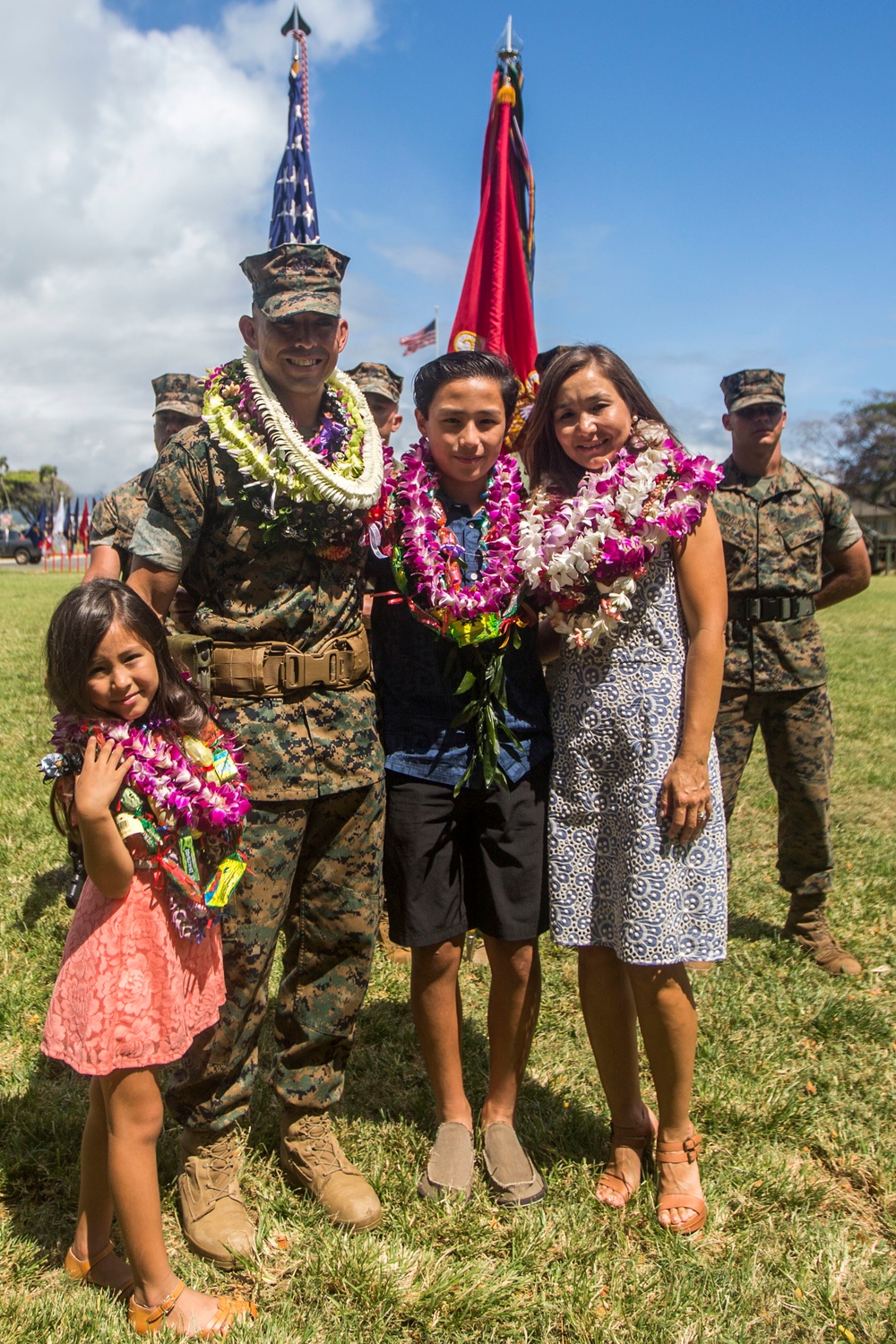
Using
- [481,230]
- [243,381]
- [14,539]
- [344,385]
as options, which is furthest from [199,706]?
[14,539]

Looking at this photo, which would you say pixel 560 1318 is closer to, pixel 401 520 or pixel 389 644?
pixel 389 644

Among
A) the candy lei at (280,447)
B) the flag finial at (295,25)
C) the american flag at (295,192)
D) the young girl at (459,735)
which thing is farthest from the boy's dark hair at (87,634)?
the flag finial at (295,25)

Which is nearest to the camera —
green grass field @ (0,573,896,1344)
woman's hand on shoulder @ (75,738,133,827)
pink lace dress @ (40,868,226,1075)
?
woman's hand on shoulder @ (75,738,133,827)

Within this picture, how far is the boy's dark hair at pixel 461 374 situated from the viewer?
2.84 m

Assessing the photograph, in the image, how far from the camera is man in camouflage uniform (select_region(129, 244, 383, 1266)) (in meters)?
2.65

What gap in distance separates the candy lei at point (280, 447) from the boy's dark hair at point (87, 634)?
505mm

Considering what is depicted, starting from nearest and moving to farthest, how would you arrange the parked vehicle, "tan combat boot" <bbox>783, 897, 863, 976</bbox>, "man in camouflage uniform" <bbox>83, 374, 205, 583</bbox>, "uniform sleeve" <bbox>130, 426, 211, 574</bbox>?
1. "uniform sleeve" <bbox>130, 426, 211, 574</bbox>
2. "man in camouflage uniform" <bbox>83, 374, 205, 583</bbox>
3. "tan combat boot" <bbox>783, 897, 863, 976</bbox>
4. the parked vehicle

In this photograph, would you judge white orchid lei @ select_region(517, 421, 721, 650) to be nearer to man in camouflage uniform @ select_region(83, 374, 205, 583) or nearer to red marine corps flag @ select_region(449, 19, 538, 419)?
man in camouflage uniform @ select_region(83, 374, 205, 583)

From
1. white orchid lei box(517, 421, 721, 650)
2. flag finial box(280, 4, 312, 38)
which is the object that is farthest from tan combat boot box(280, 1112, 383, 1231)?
flag finial box(280, 4, 312, 38)

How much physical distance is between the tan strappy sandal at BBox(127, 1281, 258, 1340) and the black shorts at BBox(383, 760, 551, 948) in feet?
3.30

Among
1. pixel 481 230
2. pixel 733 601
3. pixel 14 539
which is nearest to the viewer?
pixel 733 601

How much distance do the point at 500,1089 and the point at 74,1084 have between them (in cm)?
156

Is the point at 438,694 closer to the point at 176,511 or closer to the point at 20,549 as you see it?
the point at 176,511

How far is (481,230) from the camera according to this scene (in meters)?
5.36
